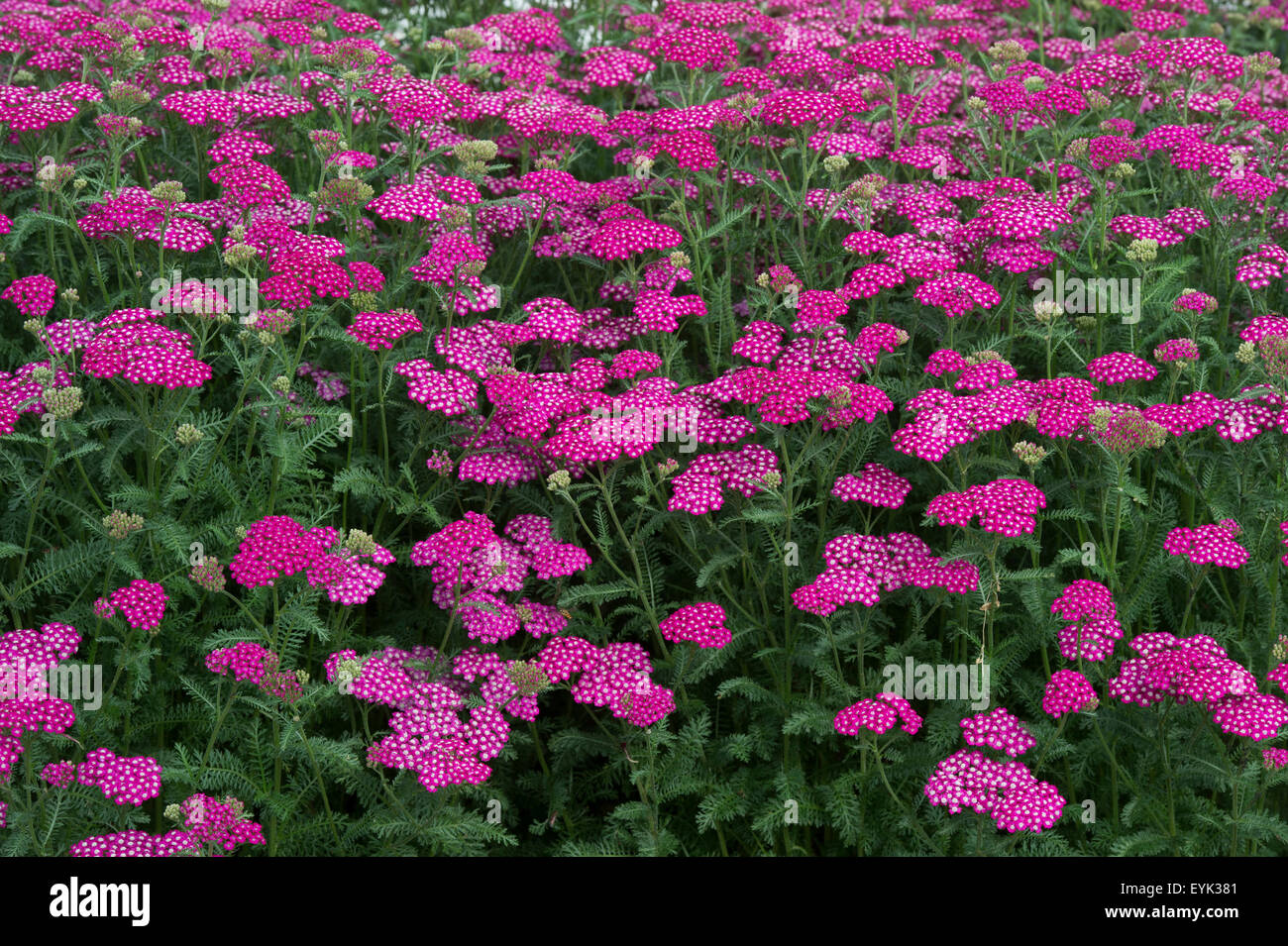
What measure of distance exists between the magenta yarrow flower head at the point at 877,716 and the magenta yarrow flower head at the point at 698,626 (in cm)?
57

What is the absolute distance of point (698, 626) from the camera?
223 inches

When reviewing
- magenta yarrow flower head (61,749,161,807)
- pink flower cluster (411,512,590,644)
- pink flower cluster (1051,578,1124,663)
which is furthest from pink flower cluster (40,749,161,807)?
pink flower cluster (1051,578,1124,663)

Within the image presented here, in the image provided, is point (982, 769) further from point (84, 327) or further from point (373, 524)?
point (84, 327)

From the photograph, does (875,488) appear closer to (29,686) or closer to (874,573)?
(874,573)

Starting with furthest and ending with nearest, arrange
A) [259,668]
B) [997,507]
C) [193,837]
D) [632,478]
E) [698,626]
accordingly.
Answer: [632,478]
[698,626]
[997,507]
[259,668]
[193,837]

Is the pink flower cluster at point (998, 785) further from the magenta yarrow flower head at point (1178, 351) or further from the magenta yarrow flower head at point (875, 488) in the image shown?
the magenta yarrow flower head at point (1178, 351)

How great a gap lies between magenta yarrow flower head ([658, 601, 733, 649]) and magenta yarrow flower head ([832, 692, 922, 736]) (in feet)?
1.88

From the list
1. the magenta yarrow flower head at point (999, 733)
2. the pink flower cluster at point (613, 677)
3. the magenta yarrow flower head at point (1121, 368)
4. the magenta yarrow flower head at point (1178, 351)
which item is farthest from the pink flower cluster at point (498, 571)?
the magenta yarrow flower head at point (1178, 351)

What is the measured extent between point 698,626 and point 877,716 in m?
0.78

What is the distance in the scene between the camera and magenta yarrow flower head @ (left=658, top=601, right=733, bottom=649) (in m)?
5.63

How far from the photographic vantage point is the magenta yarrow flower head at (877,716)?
538 centimetres

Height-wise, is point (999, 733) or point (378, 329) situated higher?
point (378, 329)

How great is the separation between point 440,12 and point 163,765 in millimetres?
6506

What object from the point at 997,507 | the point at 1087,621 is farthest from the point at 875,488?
the point at 1087,621
